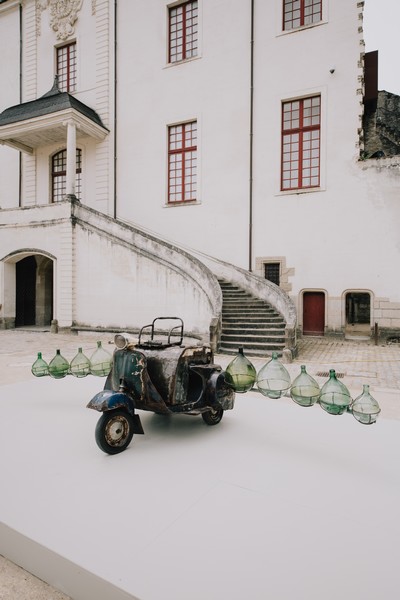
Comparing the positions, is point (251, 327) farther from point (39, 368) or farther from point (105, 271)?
point (39, 368)

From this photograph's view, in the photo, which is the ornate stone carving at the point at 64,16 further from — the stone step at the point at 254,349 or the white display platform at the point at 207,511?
the white display platform at the point at 207,511

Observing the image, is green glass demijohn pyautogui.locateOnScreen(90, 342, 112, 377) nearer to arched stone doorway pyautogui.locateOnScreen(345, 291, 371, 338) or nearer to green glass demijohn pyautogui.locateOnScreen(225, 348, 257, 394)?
green glass demijohn pyautogui.locateOnScreen(225, 348, 257, 394)

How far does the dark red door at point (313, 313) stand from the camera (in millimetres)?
13758

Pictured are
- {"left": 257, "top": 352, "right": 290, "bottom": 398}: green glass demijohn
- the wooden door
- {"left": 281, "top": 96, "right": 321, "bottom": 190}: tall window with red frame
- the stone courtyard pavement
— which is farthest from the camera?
the wooden door

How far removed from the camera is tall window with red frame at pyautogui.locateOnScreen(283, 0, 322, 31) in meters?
13.9

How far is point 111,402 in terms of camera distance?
2.91 metres

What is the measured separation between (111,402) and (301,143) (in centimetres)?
1369

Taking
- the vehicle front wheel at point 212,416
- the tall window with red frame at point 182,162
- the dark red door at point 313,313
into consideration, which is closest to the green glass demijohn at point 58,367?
the vehicle front wheel at point 212,416

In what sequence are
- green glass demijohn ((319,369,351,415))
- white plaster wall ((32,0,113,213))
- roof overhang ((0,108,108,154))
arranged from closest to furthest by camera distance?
green glass demijohn ((319,369,351,415))
roof overhang ((0,108,108,154))
white plaster wall ((32,0,113,213))

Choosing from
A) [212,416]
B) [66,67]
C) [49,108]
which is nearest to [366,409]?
[212,416]

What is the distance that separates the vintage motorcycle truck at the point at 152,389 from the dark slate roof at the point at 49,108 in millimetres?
15004

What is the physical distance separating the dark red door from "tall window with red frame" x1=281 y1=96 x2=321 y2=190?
395 centimetres

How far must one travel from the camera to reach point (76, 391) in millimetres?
4574

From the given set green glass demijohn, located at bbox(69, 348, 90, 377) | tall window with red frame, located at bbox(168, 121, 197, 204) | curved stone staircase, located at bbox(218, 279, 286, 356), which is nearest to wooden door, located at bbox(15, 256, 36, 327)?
tall window with red frame, located at bbox(168, 121, 197, 204)
